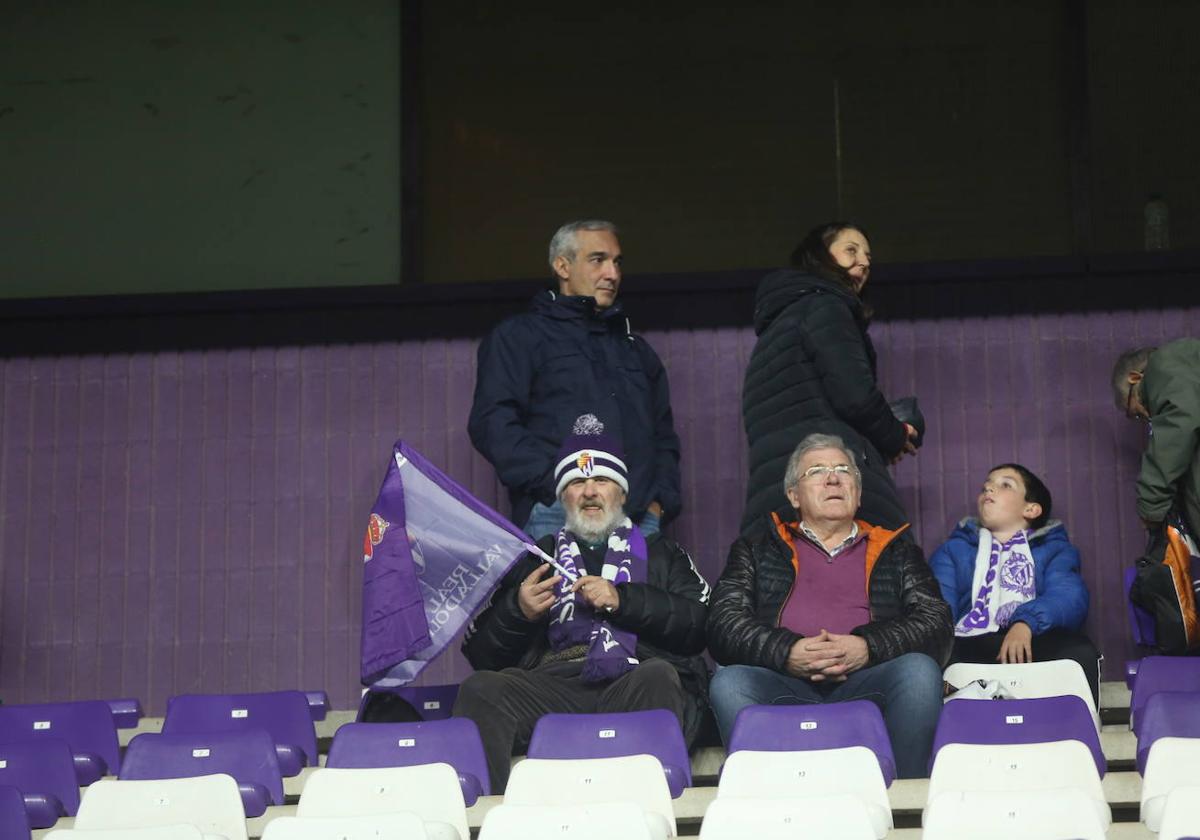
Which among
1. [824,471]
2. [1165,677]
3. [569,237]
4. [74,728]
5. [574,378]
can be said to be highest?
[569,237]

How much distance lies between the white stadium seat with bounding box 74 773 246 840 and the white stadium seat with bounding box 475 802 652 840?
743 mm

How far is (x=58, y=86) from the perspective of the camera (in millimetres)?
7742

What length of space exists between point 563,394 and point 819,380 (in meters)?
0.90

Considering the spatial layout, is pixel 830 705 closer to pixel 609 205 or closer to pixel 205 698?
pixel 205 698

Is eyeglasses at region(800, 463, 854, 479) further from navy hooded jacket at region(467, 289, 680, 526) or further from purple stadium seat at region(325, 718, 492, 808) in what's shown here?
purple stadium seat at region(325, 718, 492, 808)

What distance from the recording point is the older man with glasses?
551 cm

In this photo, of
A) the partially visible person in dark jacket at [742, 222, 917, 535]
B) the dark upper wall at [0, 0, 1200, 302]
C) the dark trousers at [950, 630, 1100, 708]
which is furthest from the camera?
the dark upper wall at [0, 0, 1200, 302]

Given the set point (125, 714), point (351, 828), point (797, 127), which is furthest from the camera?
point (797, 127)

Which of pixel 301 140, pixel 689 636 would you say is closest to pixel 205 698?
pixel 689 636

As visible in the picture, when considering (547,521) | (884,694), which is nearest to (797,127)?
(547,521)

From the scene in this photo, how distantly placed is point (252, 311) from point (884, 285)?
242 centimetres

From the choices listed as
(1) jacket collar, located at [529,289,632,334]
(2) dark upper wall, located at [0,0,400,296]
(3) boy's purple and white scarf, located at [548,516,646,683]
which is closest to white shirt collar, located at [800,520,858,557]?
(3) boy's purple and white scarf, located at [548,516,646,683]

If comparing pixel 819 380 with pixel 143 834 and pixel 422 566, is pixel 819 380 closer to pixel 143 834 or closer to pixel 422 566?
pixel 422 566

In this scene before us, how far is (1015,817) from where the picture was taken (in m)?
3.60
